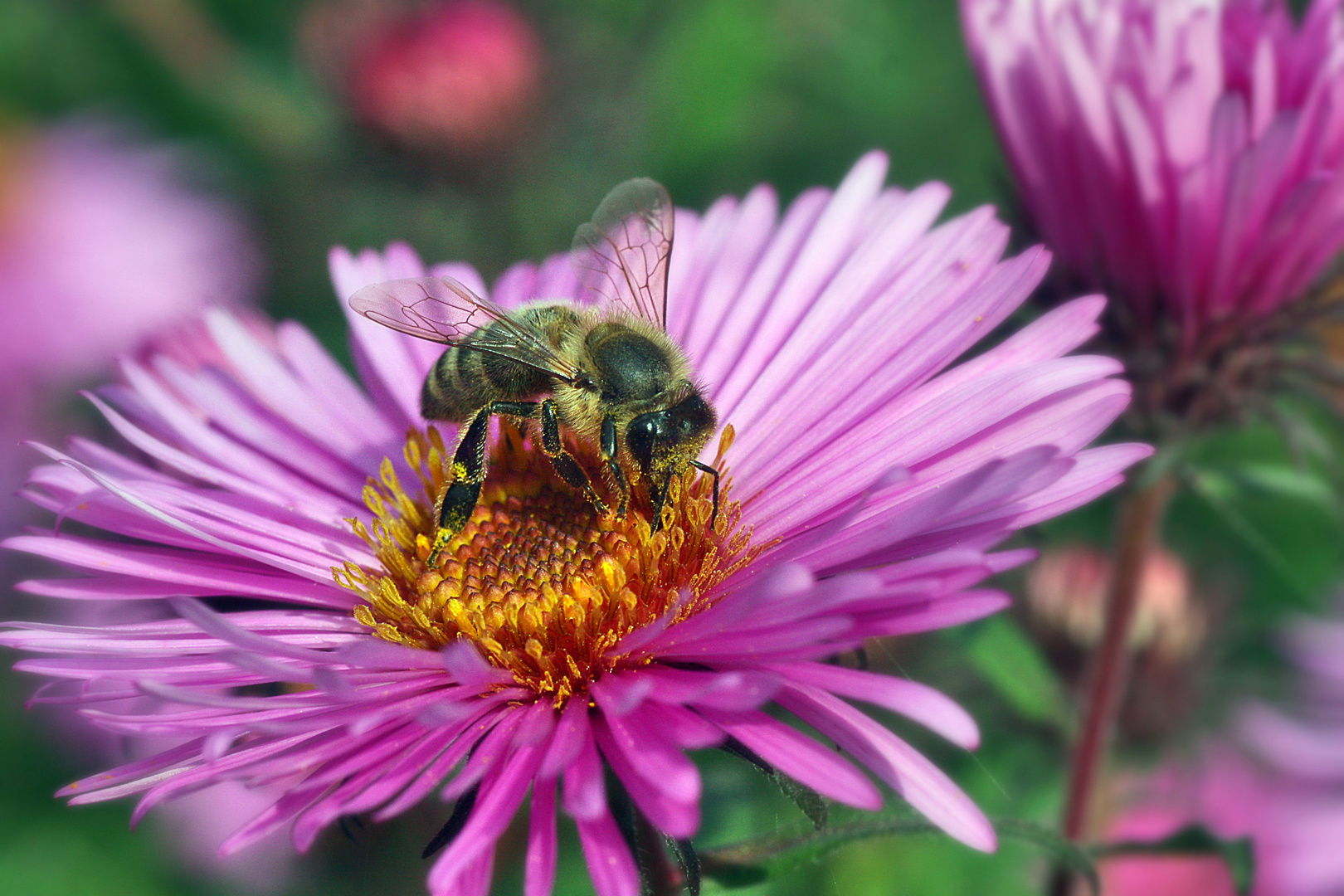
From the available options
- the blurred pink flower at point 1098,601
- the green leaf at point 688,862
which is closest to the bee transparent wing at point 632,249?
the green leaf at point 688,862

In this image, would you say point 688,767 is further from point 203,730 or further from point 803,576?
point 203,730

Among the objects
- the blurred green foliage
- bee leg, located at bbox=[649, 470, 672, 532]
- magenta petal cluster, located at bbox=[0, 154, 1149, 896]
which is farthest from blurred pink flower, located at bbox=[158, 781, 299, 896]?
bee leg, located at bbox=[649, 470, 672, 532]

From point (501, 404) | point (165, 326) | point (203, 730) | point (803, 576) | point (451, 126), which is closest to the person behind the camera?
point (803, 576)

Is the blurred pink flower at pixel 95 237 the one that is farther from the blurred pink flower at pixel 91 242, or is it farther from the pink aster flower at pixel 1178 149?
the pink aster flower at pixel 1178 149

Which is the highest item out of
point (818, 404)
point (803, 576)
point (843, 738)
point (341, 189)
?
point (341, 189)

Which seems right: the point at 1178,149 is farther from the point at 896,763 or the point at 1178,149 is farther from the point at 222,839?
the point at 222,839

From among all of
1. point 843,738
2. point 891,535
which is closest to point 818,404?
point 891,535

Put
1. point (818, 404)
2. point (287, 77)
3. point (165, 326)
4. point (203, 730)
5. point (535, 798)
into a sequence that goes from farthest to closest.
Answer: point (287, 77) < point (165, 326) < point (818, 404) < point (203, 730) < point (535, 798)
